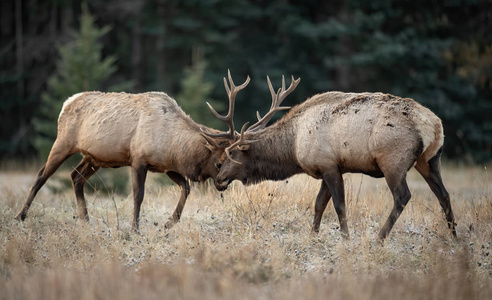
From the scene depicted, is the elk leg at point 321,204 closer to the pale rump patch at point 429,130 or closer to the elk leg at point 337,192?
the elk leg at point 337,192

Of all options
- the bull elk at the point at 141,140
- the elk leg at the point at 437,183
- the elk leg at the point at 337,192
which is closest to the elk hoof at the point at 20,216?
the bull elk at the point at 141,140

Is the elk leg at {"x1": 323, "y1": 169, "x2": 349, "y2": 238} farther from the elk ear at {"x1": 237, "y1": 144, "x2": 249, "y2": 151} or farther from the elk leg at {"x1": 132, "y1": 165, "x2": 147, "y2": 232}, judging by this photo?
the elk leg at {"x1": 132, "y1": 165, "x2": 147, "y2": 232}

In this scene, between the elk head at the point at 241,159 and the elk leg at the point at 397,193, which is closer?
the elk leg at the point at 397,193

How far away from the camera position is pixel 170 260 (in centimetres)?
652

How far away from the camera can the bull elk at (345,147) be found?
7.07 meters

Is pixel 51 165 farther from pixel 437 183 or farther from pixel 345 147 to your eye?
pixel 437 183

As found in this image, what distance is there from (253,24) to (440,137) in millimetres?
20558

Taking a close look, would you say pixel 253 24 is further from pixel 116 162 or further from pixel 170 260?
pixel 170 260

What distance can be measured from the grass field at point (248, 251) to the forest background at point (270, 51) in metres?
13.0

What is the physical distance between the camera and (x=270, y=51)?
26.2 metres

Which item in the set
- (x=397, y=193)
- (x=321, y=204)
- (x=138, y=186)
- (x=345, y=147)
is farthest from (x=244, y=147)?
(x=397, y=193)

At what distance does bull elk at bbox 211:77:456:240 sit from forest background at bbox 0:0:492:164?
43.8 feet

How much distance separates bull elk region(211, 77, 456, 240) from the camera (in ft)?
23.2

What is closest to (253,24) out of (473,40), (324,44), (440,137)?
(324,44)
